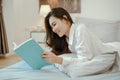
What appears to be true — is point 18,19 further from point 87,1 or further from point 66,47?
point 66,47

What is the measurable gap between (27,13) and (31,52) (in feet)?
12.9

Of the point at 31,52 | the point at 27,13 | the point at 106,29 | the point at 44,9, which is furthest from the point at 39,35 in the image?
the point at 31,52

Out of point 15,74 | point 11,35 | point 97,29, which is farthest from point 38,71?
point 11,35

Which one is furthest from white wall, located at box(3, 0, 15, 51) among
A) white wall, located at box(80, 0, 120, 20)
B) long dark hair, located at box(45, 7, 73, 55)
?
long dark hair, located at box(45, 7, 73, 55)

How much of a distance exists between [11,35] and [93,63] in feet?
13.1

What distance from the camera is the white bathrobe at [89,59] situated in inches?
59.0

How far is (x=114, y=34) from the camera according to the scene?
271 centimetres

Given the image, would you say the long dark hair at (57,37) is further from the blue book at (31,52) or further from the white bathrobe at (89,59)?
the blue book at (31,52)

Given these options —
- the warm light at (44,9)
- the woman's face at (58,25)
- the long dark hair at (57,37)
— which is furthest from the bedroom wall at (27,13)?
the woman's face at (58,25)

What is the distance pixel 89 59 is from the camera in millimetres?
1555

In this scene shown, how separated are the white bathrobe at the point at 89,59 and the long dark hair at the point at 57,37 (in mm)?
198

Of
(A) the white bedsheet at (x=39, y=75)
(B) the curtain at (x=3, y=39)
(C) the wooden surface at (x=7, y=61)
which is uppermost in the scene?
(A) the white bedsheet at (x=39, y=75)

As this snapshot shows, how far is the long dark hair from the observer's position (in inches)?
69.1

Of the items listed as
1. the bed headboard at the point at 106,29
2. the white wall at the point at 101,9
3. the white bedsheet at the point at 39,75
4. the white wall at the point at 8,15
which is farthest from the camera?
the white wall at the point at 8,15
